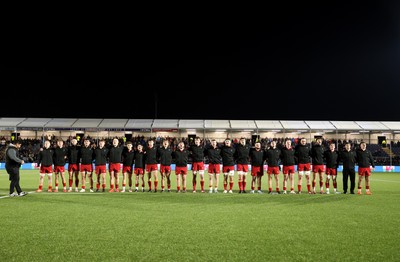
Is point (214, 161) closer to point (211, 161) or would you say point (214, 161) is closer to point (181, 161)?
point (211, 161)

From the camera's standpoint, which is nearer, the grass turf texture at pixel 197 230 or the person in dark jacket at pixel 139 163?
the grass turf texture at pixel 197 230

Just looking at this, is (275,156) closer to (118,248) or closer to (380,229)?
(380,229)

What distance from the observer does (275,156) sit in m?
14.5

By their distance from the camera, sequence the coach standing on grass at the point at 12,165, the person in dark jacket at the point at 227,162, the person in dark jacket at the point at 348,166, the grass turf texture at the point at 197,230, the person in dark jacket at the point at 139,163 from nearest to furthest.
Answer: the grass turf texture at the point at 197,230, the coach standing on grass at the point at 12,165, the person in dark jacket at the point at 348,166, the person in dark jacket at the point at 227,162, the person in dark jacket at the point at 139,163

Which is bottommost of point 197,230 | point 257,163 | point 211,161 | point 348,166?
point 197,230

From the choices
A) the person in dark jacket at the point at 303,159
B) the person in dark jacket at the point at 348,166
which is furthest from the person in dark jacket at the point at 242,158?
the person in dark jacket at the point at 348,166

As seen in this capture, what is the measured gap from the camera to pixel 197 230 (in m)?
6.71

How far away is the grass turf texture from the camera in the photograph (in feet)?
16.8

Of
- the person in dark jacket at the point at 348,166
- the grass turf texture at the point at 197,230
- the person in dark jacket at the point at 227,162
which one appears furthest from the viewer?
the person in dark jacket at the point at 227,162

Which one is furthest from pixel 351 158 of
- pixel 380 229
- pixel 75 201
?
pixel 75 201

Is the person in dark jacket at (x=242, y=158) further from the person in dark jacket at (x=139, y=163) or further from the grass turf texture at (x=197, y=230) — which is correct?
the person in dark jacket at (x=139, y=163)

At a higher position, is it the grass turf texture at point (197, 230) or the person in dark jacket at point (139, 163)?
the person in dark jacket at point (139, 163)

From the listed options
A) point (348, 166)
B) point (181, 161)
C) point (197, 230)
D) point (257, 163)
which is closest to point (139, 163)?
point (181, 161)

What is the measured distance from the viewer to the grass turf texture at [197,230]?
5125 mm
